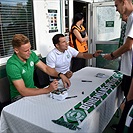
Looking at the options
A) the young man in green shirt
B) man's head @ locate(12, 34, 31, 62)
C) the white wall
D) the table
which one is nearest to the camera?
the table

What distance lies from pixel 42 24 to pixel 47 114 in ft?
6.65

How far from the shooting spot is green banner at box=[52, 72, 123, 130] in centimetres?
105

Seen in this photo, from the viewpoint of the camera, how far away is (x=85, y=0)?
148 inches

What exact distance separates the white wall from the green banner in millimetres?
1494

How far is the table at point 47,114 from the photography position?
3.45ft

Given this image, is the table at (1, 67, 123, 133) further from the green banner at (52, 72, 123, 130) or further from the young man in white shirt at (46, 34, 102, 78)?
the young man in white shirt at (46, 34, 102, 78)

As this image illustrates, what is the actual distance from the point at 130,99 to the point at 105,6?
10.6 ft

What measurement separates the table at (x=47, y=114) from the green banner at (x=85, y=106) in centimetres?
3

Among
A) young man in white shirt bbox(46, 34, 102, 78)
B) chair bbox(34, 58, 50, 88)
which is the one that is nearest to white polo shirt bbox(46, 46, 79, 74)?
young man in white shirt bbox(46, 34, 102, 78)

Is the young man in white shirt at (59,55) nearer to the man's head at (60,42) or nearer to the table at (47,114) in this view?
the man's head at (60,42)

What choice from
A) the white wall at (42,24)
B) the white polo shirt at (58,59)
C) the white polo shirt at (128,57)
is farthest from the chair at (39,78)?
the white polo shirt at (128,57)

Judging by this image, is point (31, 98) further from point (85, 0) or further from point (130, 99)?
point (85, 0)

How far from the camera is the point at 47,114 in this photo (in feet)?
3.80

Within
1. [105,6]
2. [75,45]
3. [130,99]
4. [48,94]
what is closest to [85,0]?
[105,6]
